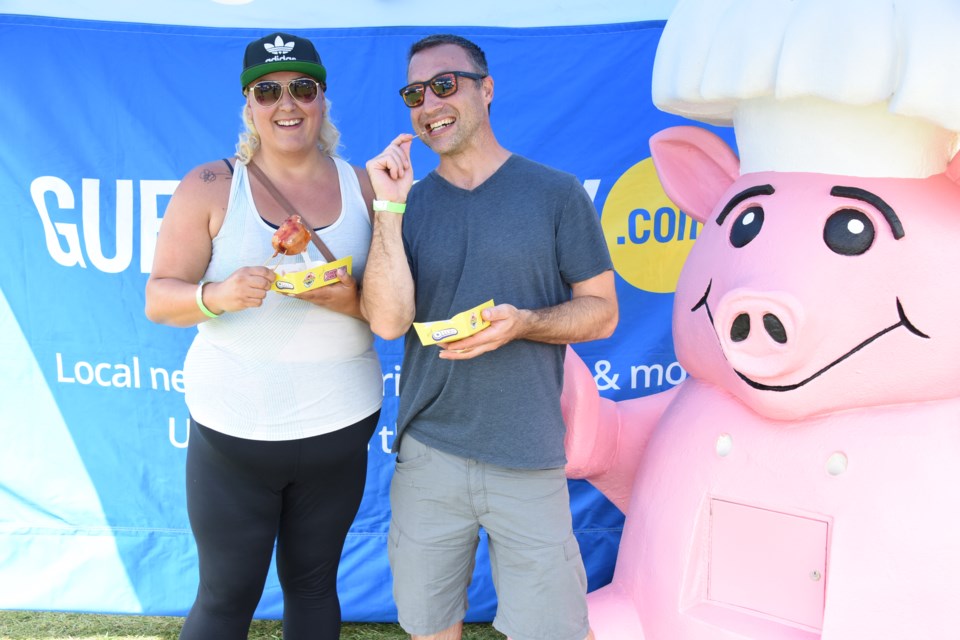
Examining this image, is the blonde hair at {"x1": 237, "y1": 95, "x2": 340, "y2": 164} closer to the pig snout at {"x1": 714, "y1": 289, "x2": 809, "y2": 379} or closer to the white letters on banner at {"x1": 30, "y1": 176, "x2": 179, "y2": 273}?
the pig snout at {"x1": 714, "y1": 289, "x2": 809, "y2": 379}

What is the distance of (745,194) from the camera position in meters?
2.10

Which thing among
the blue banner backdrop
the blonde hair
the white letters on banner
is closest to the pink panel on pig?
the blue banner backdrop

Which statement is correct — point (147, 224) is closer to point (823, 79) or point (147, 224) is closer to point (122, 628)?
point (122, 628)

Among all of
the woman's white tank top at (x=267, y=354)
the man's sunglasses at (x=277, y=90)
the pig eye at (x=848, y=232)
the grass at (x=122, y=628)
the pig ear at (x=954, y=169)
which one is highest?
the man's sunglasses at (x=277, y=90)

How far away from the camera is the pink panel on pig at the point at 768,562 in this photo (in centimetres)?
194

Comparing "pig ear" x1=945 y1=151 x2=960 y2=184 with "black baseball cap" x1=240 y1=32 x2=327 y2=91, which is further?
"black baseball cap" x1=240 y1=32 x2=327 y2=91

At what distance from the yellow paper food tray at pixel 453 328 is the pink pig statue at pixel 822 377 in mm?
554

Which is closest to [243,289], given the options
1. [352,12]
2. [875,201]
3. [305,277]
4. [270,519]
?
[305,277]

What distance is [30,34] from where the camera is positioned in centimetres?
306

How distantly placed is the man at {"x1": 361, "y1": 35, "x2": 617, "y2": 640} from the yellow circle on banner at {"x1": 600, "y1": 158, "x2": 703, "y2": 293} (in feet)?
3.49

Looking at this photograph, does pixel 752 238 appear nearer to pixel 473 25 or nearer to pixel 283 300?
pixel 283 300

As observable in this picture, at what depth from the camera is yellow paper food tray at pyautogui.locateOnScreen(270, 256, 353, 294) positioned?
184cm

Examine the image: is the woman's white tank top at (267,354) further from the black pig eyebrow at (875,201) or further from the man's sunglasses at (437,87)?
the black pig eyebrow at (875,201)

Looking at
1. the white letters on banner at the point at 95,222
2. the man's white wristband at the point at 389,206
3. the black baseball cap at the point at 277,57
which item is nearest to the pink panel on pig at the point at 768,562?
the man's white wristband at the point at 389,206
